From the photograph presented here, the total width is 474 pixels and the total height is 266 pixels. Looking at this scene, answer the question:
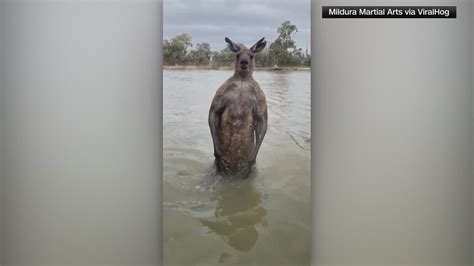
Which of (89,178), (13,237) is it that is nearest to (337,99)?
(89,178)

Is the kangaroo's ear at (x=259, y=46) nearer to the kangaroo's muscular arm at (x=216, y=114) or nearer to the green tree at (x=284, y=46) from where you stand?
the green tree at (x=284, y=46)

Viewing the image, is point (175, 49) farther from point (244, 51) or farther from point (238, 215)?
point (238, 215)

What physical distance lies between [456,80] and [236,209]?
1.20 metres

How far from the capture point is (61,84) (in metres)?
1.72

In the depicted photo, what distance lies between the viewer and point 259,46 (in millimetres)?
1698

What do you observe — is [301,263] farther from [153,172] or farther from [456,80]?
[456,80]

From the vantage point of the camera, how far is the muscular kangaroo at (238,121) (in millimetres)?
1719

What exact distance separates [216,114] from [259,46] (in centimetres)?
36

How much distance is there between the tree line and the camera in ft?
5.48

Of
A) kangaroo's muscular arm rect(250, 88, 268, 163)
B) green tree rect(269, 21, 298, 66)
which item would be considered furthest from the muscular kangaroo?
green tree rect(269, 21, 298, 66)

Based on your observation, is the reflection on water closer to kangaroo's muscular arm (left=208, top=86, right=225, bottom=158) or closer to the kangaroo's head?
kangaroo's muscular arm (left=208, top=86, right=225, bottom=158)
